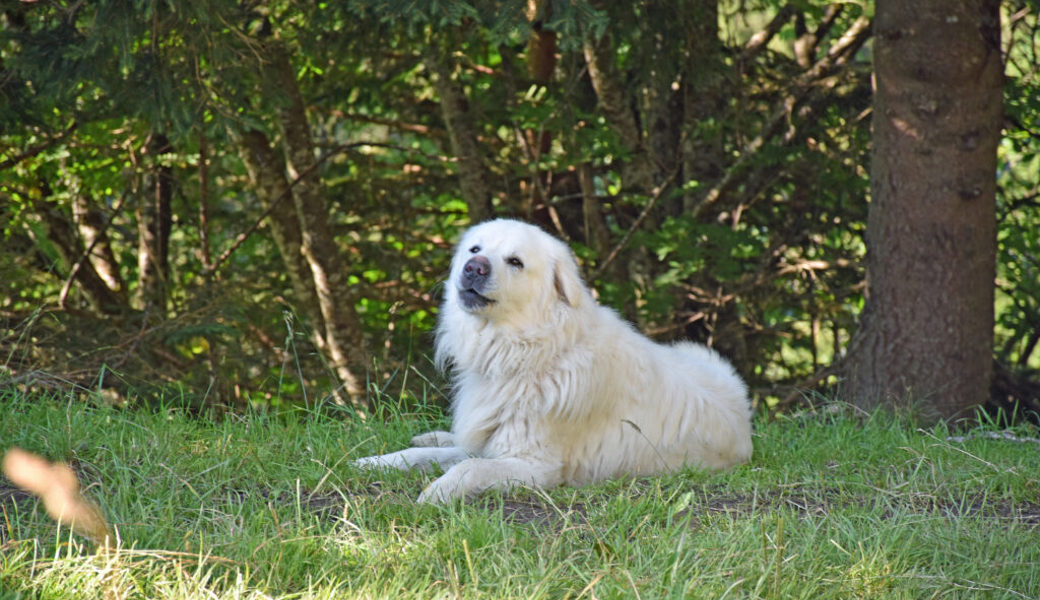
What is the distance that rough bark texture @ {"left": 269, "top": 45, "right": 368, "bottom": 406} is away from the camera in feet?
30.1

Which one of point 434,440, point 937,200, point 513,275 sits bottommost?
point 434,440

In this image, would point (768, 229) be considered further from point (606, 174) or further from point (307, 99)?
point (307, 99)

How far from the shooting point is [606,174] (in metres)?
10.4

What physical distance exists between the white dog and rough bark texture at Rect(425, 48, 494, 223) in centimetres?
425

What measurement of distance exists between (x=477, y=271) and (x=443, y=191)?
19.1 feet

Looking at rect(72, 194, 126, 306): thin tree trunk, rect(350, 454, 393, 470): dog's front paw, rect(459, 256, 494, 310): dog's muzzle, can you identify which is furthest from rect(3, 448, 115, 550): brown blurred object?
rect(72, 194, 126, 306): thin tree trunk

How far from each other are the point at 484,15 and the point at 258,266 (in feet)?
17.4

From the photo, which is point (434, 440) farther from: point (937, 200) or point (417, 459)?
point (937, 200)

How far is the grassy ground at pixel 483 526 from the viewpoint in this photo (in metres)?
3.08

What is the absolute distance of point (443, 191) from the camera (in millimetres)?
10344

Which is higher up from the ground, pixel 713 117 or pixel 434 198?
pixel 713 117

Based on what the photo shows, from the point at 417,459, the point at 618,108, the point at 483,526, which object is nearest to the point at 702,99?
the point at 618,108

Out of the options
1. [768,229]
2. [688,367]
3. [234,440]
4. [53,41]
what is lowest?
[234,440]

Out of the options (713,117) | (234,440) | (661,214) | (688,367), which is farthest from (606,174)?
(234,440)
